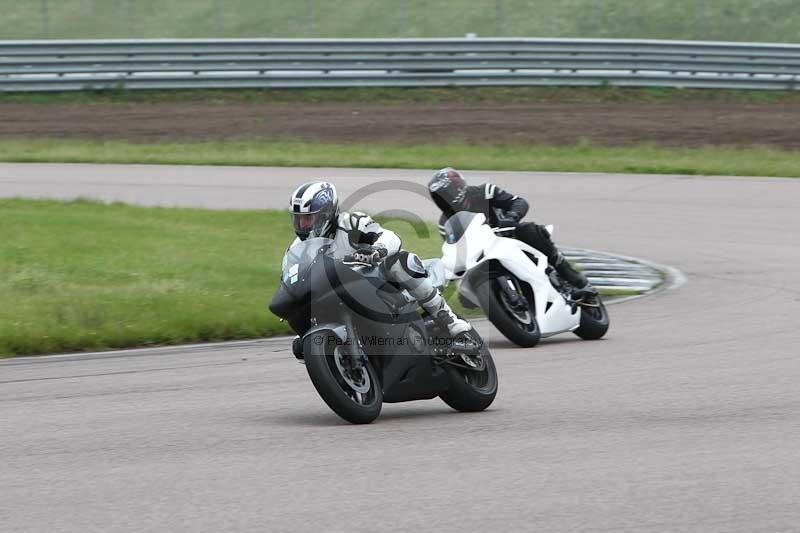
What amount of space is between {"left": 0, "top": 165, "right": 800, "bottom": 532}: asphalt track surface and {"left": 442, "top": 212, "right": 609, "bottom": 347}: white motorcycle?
0.21 metres

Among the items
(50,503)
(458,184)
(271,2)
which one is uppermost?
(271,2)

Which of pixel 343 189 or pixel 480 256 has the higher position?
pixel 343 189

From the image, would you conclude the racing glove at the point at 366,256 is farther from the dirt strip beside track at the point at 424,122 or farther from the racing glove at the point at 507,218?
the dirt strip beside track at the point at 424,122

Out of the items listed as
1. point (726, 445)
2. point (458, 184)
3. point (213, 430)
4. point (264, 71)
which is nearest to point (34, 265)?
point (458, 184)

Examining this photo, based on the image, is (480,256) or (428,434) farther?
(480,256)

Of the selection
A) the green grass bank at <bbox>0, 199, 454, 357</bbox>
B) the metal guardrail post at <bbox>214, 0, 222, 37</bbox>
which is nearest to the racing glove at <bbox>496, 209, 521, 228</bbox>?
the green grass bank at <bbox>0, 199, 454, 357</bbox>

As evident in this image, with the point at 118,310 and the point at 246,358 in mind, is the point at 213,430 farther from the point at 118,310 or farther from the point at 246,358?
the point at 118,310

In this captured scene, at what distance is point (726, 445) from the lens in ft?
22.7

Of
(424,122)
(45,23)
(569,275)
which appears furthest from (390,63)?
(569,275)

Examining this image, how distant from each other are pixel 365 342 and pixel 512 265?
122 inches

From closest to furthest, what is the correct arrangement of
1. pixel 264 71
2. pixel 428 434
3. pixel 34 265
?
pixel 428 434 → pixel 34 265 → pixel 264 71

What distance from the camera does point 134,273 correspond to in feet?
43.9

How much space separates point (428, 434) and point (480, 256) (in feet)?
10.5

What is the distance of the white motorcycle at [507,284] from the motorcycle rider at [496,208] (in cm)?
10
